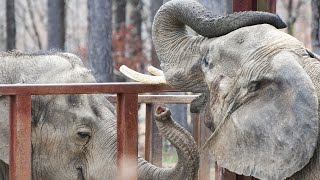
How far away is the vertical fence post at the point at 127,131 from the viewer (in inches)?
222

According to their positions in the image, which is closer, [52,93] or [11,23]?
[52,93]

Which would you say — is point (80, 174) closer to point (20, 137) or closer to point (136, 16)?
point (20, 137)

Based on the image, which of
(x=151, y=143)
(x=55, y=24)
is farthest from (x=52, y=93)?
(x=55, y=24)

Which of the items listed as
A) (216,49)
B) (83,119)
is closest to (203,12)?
(216,49)

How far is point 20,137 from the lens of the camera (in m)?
5.50

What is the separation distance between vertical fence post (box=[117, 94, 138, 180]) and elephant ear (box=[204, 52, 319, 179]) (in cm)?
78

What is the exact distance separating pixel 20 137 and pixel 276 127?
163 cm

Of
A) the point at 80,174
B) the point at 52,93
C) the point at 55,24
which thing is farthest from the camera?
the point at 55,24

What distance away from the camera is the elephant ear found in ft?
14.5

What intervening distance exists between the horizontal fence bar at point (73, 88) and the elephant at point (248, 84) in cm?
16

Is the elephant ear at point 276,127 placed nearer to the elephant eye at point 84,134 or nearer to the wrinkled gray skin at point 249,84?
the wrinkled gray skin at point 249,84

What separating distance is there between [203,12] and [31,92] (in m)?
1.07

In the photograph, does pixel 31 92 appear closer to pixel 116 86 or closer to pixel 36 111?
pixel 116 86

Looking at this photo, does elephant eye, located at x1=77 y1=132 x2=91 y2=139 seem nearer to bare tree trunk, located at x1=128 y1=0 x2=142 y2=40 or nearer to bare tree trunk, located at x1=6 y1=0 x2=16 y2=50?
bare tree trunk, located at x1=6 y1=0 x2=16 y2=50
